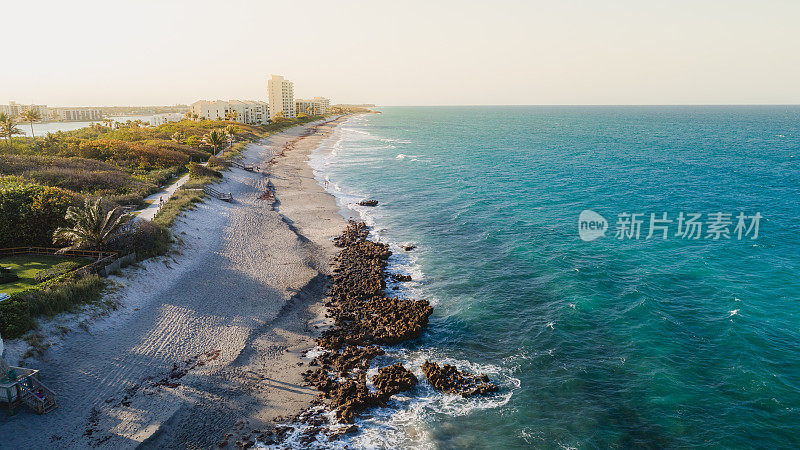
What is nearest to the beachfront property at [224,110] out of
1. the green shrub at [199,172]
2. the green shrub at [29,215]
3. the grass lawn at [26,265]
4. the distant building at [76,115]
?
the distant building at [76,115]

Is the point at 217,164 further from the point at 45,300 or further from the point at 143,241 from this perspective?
the point at 45,300

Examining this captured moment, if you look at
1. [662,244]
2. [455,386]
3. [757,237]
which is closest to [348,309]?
[455,386]

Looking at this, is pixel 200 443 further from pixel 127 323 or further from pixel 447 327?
pixel 447 327

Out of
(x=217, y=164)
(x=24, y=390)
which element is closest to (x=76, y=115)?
(x=217, y=164)

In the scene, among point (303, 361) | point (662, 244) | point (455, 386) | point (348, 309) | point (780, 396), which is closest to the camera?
point (780, 396)

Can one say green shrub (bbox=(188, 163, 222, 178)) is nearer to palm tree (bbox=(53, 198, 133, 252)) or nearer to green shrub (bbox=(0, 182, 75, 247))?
green shrub (bbox=(0, 182, 75, 247))

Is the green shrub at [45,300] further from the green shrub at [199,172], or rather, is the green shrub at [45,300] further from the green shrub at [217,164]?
the green shrub at [217,164]

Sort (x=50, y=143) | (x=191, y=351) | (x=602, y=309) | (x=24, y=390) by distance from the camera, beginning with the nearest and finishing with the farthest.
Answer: (x=24, y=390)
(x=191, y=351)
(x=602, y=309)
(x=50, y=143)
